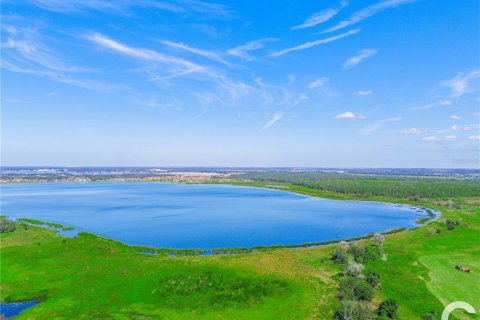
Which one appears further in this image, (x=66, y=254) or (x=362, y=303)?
(x=66, y=254)

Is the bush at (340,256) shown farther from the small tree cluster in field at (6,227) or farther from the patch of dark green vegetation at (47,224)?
the small tree cluster in field at (6,227)

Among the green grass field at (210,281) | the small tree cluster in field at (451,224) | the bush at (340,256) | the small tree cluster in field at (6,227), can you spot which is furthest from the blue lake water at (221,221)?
the bush at (340,256)

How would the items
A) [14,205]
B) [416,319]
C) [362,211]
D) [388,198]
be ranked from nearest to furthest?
[416,319] → [362,211] → [14,205] → [388,198]

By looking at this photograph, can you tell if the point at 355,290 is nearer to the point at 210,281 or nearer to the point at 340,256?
the point at 340,256

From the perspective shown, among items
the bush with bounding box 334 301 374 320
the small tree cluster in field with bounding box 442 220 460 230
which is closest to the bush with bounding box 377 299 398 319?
the bush with bounding box 334 301 374 320

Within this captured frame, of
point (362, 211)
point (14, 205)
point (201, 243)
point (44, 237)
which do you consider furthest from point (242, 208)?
point (14, 205)

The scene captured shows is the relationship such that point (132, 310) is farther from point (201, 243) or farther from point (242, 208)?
point (242, 208)
